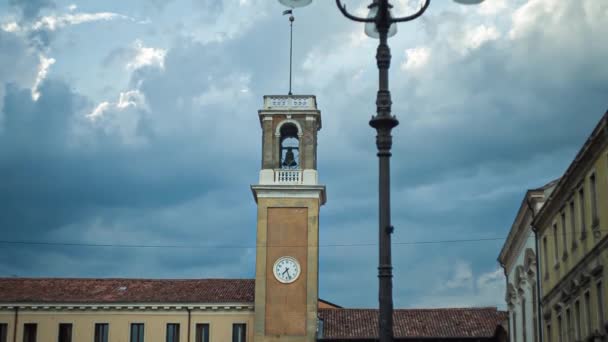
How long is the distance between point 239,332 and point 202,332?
218 centimetres

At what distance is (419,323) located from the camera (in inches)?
2286

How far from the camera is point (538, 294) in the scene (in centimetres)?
3962

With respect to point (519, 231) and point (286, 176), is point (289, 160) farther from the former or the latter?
point (519, 231)

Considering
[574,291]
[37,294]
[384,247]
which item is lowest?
[384,247]

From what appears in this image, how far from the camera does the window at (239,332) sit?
5628 cm

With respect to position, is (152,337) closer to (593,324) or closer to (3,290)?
(3,290)

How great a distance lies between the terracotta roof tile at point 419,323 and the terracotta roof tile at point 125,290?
16.8 ft

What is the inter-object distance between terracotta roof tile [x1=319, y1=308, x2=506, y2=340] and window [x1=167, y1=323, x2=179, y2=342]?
814 cm

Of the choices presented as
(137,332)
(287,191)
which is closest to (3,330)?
(137,332)

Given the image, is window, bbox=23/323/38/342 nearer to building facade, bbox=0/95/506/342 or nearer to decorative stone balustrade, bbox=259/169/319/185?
building facade, bbox=0/95/506/342

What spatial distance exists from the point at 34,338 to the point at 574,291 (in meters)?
36.0

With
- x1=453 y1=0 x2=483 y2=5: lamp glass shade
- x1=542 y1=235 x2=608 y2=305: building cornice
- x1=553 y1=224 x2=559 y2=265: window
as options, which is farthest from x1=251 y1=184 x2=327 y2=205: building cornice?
x1=453 y1=0 x2=483 y2=5: lamp glass shade

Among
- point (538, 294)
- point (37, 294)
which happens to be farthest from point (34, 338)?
point (538, 294)

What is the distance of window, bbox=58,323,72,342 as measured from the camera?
57719mm
